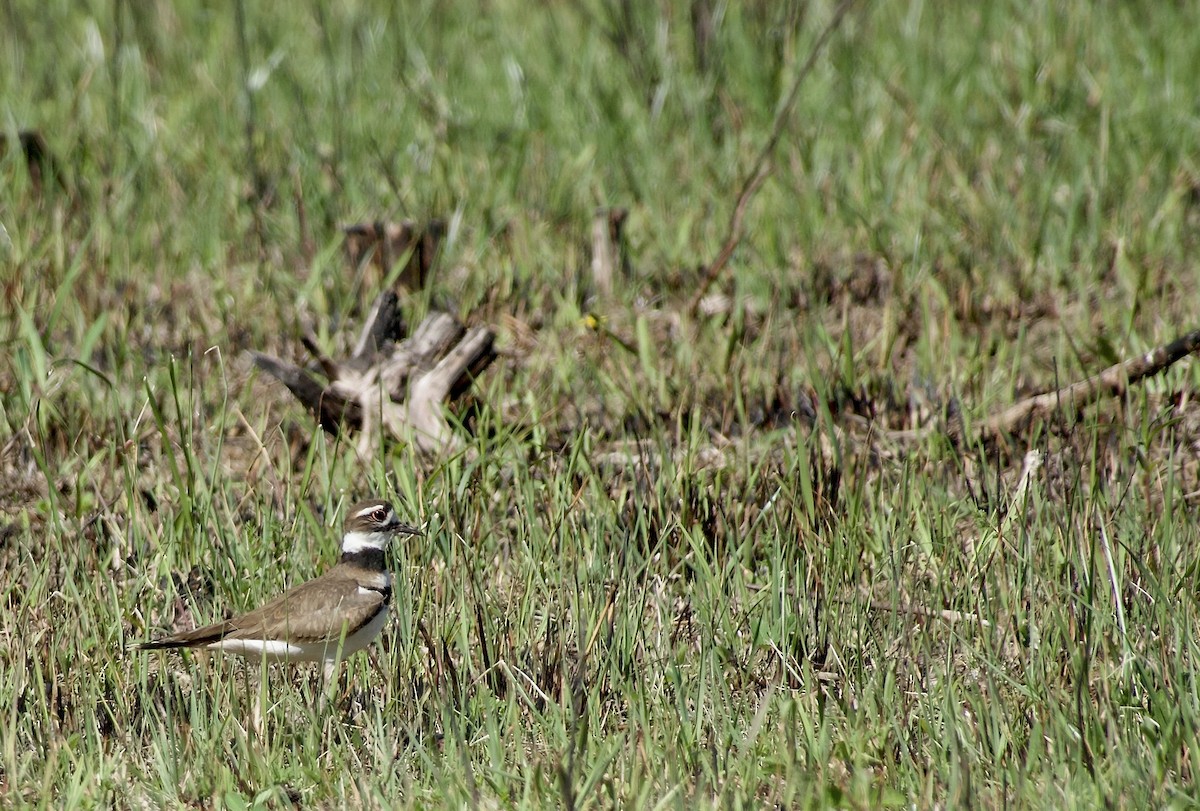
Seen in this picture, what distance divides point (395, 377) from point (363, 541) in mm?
1198

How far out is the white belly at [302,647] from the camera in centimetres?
388

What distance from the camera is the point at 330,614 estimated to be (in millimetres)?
4016

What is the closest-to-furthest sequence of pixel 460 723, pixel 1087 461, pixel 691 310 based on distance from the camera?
pixel 460 723 → pixel 1087 461 → pixel 691 310

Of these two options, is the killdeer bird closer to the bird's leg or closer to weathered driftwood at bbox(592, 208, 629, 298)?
the bird's leg

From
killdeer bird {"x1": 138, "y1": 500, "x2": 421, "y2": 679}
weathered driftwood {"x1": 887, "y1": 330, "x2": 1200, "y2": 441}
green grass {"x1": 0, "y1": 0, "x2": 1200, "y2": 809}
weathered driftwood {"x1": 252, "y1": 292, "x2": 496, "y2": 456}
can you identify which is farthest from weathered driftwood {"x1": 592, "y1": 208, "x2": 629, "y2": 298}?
killdeer bird {"x1": 138, "y1": 500, "x2": 421, "y2": 679}

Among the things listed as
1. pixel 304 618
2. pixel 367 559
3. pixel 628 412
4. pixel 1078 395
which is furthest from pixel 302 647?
pixel 1078 395

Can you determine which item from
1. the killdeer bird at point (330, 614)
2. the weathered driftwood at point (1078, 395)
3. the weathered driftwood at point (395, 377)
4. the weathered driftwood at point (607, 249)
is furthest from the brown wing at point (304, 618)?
the weathered driftwood at point (607, 249)

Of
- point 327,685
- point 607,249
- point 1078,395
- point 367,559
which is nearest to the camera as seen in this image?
point 327,685

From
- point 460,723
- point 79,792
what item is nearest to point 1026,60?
point 460,723

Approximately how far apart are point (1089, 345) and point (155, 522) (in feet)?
11.1

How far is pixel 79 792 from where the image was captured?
340 cm

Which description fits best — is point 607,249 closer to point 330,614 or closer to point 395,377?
point 395,377

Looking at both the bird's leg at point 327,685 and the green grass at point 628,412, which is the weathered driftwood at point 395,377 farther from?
the bird's leg at point 327,685

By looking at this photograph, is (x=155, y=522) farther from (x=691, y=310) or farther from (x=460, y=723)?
(x=691, y=310)
